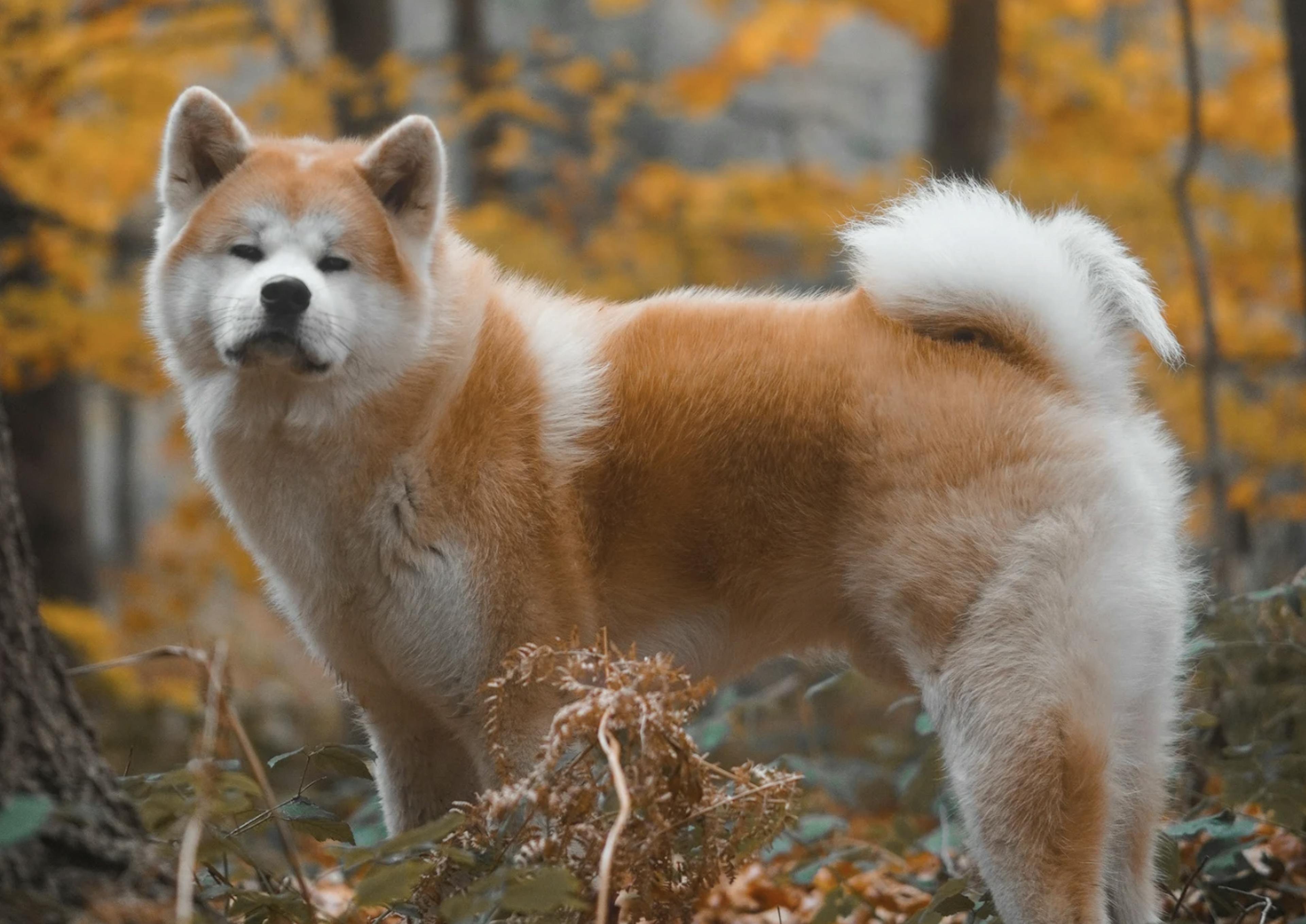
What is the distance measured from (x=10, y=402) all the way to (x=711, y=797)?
8523mm

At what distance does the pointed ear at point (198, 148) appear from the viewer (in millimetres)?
3232

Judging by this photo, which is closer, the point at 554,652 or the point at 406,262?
the point at 554,652

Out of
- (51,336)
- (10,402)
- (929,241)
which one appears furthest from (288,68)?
(929,241)

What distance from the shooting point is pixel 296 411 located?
311 centimetres

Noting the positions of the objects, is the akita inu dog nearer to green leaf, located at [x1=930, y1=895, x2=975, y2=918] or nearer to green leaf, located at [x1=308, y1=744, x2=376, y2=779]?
green leaf, located at [x1=930, y1=895, x2=975, y2=918]

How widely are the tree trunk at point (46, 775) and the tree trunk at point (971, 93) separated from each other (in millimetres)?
6016

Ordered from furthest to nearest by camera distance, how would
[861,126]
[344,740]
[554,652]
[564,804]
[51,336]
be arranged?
[861,126]
[344,740]
[51,336]
[554,652]
[564,804]

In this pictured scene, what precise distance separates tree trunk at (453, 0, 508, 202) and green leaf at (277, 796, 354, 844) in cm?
697

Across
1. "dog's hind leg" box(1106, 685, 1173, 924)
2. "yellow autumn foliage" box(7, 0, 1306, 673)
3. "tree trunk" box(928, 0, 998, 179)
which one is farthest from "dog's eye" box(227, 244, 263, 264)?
"tree trunk" box(928, 0, 998, 179)

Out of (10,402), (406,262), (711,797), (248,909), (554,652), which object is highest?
(406,262)

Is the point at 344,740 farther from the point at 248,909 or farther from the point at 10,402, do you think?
the point at 248,909

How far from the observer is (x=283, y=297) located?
9.58 feet

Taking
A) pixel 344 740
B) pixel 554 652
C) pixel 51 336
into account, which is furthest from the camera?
pixel 344 740

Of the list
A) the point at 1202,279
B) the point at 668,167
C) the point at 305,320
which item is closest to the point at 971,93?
the point at 1202,279
